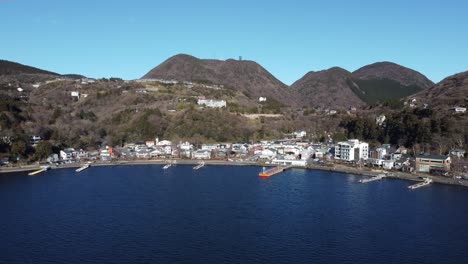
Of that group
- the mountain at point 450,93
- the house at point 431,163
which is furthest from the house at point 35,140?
the mountain at point 450,93

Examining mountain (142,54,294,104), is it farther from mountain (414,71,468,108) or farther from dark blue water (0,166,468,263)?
dark blue water (0,166,468,263)

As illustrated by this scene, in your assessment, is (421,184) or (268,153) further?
(268,153)

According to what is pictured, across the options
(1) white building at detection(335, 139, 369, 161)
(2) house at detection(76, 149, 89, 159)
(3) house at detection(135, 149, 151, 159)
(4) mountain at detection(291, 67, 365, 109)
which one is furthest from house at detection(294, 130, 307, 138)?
(4) mountain at detection(291, 67, 365, 109)

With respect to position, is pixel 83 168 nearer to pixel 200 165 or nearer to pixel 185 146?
pixel 200 165

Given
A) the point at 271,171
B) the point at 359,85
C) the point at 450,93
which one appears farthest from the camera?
the point at 359,85

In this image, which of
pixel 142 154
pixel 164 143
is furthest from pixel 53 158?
pixel 164 143

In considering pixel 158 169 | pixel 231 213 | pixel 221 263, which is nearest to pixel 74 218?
pixel 231 213
